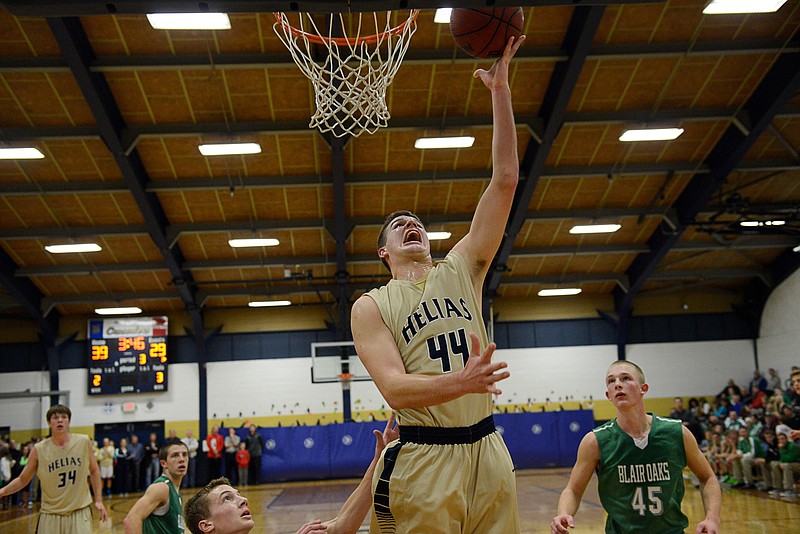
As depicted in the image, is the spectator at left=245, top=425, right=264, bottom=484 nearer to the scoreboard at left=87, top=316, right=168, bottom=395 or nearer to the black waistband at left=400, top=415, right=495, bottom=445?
the scoreboard at left=87, top=316, right=168, bottom=395

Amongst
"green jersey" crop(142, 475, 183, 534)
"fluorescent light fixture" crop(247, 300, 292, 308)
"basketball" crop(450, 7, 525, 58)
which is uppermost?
"fluorescent light fixture" crop(247, 300, 292, 308)

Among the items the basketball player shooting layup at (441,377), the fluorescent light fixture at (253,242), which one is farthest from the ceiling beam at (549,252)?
the basketball player shooting layup at (441,377)

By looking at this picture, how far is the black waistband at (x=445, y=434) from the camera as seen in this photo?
2641mm

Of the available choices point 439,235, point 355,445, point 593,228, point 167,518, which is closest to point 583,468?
point 167,518

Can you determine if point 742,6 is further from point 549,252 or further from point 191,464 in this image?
point 191,464

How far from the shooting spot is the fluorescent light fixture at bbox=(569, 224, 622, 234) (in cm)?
2000

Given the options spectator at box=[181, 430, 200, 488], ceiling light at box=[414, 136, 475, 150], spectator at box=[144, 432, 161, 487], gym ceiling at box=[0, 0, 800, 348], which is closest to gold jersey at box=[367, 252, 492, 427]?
gym ceiling at box=[0, 0, 800, 348]

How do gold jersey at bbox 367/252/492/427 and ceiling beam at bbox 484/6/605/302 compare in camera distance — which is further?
ceiling beam at bbox 484/6/605/302

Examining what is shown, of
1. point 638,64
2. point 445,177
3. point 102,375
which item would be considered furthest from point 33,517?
point 638,64

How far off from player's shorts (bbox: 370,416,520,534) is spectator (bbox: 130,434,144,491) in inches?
810

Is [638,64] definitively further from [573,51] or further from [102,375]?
[102,375]

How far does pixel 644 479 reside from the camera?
165 inches

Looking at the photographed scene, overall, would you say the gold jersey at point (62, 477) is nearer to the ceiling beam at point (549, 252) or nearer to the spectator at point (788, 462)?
the spectator at point (788, 462)

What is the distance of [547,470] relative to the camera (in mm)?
21125
